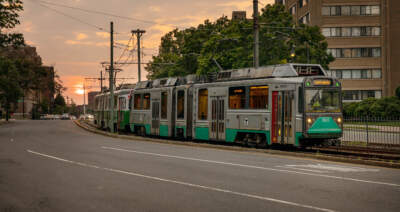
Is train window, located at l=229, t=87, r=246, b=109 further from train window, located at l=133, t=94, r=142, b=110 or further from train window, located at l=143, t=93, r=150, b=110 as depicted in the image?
train window, located at l=133, t=94, r=142, b=110

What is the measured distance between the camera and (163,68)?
216ft

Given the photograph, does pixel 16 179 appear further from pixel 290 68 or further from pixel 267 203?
pixel 290 68

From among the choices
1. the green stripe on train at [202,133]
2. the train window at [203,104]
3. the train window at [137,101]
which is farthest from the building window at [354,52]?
the green stripe on train at [202,133]

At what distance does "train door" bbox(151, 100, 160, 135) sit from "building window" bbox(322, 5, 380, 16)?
48.1 metres

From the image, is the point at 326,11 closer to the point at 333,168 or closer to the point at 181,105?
the point at 181,105

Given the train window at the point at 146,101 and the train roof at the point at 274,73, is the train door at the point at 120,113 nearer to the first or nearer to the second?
the train window at the point at 146,101

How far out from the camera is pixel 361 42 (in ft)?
227

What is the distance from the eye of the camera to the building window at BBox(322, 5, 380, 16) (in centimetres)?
6900

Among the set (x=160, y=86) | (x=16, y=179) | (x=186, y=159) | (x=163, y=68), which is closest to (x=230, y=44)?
(x=160, y=86)

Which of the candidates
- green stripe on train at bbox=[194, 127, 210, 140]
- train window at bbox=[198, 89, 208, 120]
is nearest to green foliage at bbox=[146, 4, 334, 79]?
train window at bbox=[198, 89, 208, 120]

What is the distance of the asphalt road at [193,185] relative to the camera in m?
7.87

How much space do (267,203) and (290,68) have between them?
1183cm

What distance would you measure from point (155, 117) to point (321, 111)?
12505 millimetres

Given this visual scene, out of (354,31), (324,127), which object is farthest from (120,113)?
(354,31)
